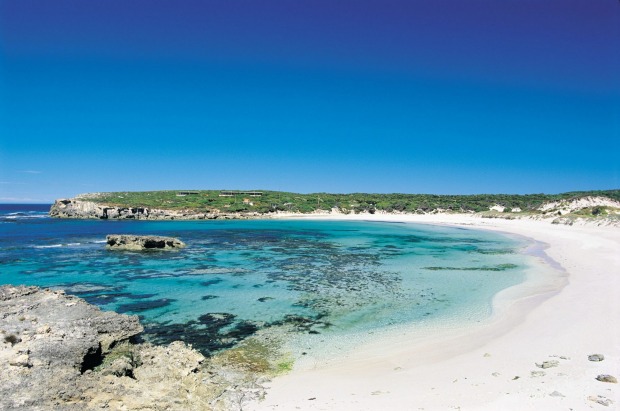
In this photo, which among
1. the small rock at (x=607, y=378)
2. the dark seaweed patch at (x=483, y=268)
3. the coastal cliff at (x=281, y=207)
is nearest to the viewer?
the small rock at (x=607, y=378)

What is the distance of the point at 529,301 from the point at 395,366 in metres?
7.72

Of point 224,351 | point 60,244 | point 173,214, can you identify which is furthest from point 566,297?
point 173,214

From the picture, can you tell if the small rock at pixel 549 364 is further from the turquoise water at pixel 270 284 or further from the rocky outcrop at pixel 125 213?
the rocky outcrop at pixel 125 213

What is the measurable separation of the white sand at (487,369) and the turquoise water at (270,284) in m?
1.60

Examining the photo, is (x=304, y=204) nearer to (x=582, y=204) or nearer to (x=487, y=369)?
(x=582, y=204)

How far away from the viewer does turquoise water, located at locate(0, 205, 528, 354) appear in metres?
11.1

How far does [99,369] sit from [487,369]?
7.82m

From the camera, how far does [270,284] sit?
16578 mm

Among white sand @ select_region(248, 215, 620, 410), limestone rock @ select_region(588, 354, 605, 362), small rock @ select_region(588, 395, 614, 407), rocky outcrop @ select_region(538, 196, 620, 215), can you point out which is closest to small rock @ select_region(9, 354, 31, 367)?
white sand @ select_region(248, 215, 620, 410)

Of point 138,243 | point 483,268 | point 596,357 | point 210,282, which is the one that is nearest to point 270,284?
point 210,282

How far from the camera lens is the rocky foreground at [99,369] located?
5.46m

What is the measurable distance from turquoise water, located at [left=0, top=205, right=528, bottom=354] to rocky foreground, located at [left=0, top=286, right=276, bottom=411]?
56.4 inches

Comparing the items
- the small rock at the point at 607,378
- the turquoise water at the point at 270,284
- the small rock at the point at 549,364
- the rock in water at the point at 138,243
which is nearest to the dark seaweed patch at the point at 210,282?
the turquoise water at the point at 270,284

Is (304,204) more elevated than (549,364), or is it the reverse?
(304,204)
